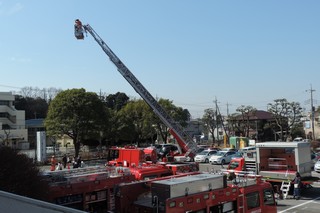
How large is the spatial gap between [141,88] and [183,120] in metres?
30.9

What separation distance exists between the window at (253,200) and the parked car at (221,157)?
2663 cm

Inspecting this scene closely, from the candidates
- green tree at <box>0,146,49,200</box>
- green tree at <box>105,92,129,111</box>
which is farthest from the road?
green tree at <box>105,92,129,111</box>

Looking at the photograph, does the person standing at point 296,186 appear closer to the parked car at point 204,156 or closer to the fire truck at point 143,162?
the fire truck at point 143,162

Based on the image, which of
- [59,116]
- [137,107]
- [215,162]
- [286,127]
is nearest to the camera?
[215,162]

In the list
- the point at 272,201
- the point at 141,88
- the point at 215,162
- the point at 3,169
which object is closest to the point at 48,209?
the point at 3,169

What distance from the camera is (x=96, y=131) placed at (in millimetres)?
43438

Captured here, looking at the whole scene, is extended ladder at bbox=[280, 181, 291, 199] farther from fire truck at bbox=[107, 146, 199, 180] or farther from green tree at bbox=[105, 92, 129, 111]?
green tree at bbox=[105, 92, 129, 111]

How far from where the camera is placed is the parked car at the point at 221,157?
37987mm

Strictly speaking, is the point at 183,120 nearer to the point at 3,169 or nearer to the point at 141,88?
the point at 141,88

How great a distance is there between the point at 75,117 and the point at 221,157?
1747cm

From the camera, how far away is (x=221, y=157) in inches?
1502

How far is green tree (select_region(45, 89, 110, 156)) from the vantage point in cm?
4212

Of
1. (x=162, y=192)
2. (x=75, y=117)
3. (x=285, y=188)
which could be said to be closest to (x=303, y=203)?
(x=285, y=188)

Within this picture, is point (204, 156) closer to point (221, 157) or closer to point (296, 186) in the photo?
point (221, 157)
